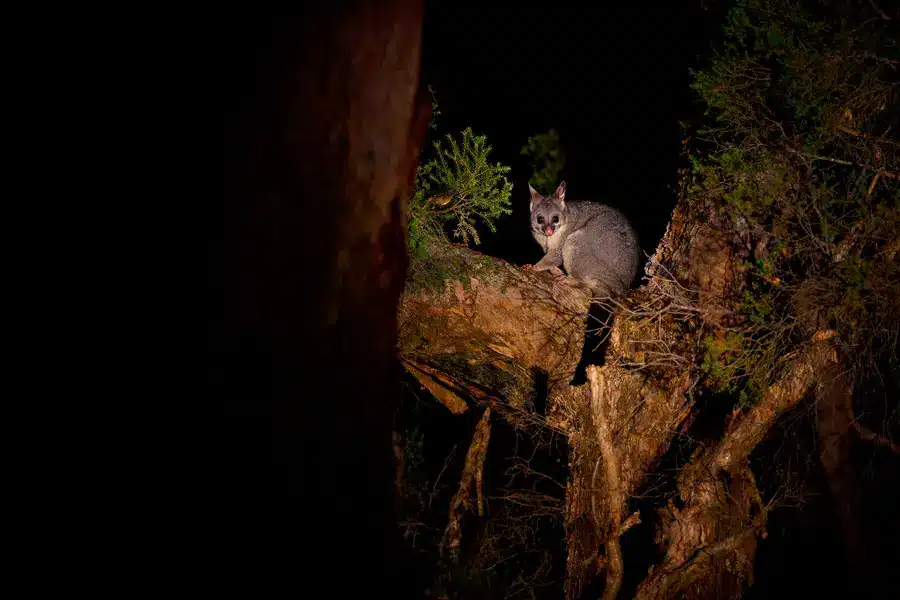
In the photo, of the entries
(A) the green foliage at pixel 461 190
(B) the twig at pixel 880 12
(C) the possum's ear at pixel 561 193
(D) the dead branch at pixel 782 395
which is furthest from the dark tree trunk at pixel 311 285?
(C) the possum's ear at pixel 561 193

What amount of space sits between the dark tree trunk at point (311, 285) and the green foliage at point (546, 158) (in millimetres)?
10901

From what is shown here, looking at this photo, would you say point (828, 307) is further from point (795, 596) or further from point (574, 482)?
point (795, 596)

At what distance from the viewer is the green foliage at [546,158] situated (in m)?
12.2

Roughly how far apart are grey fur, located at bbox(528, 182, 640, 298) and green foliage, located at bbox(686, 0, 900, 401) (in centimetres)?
128

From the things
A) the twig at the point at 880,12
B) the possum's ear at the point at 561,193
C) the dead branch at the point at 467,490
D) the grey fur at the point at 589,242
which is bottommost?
the dead branch at the point at 467,490

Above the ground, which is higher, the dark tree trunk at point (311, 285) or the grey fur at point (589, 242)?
the dark tree trunk at point (311, 285)

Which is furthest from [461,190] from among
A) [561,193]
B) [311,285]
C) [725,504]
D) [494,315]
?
[311,285]

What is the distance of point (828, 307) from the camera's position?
20.3 feet

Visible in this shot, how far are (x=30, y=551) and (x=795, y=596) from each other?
557 inches

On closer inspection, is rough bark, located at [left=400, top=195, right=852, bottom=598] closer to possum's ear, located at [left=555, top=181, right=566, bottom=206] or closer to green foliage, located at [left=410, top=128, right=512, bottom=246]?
green foliage, located at [left=410, top=128, right=512, bottom=246]

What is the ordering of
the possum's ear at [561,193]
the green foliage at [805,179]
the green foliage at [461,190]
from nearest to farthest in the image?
the green foliage at [805,179]
the green foliage at [461,190]
the possum's ear at [561,193]

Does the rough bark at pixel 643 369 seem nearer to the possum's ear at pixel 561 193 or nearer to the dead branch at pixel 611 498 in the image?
the dead branch at pixel 611 498

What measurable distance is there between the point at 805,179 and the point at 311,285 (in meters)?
6.72

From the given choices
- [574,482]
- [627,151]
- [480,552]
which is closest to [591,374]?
[574,482]
